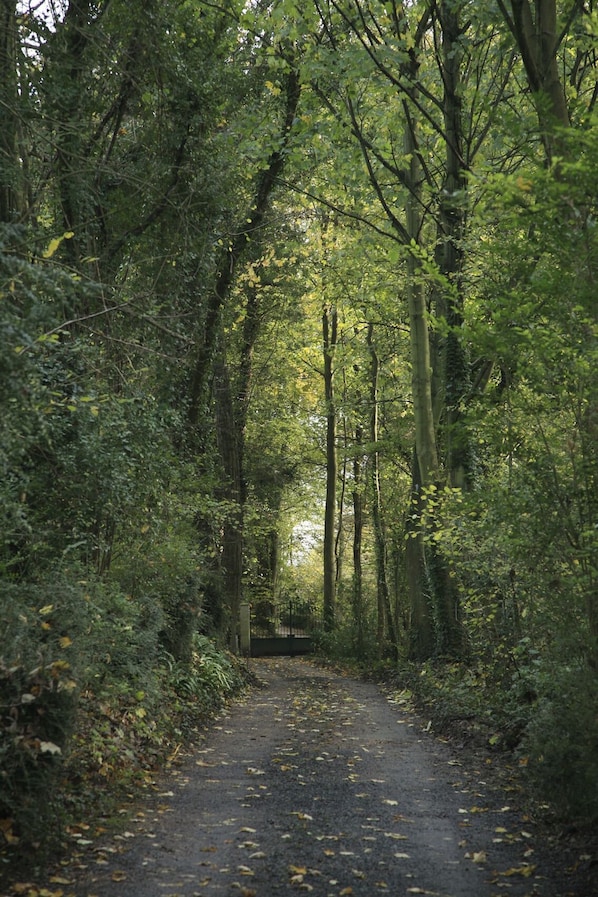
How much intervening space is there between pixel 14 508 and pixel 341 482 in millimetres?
25085

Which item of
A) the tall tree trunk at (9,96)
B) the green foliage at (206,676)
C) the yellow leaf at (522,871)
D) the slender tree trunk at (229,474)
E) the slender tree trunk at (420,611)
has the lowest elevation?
the yellow leaf at (522,871)

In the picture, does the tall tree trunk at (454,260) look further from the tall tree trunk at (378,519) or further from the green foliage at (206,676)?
the tall tree trunk at (378,519)

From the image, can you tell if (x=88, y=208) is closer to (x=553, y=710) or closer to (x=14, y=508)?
(x=14, y=508)

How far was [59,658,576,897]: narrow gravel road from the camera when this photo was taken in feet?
16.2

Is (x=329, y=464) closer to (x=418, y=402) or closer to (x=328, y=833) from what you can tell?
(x=418, y=402)

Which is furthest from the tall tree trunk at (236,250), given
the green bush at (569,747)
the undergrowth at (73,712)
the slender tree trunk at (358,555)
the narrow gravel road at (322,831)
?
the green bush at (569,747)

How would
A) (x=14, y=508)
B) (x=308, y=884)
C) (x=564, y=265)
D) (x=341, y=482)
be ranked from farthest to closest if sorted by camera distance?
(x=341, y=482)
(x=14, y=508)
(x=564, y=265)
(x=308, y=884)

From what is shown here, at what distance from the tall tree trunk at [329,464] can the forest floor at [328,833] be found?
1580cm

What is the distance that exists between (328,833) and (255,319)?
54.7 ft

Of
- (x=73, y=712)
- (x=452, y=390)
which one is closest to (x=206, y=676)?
(x=452, y=390)

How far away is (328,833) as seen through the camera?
5.95m

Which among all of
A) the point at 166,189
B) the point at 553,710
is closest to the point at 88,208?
the point at 166,189

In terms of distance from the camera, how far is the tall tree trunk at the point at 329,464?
24844 millimetres

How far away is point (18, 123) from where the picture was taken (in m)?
8.63
